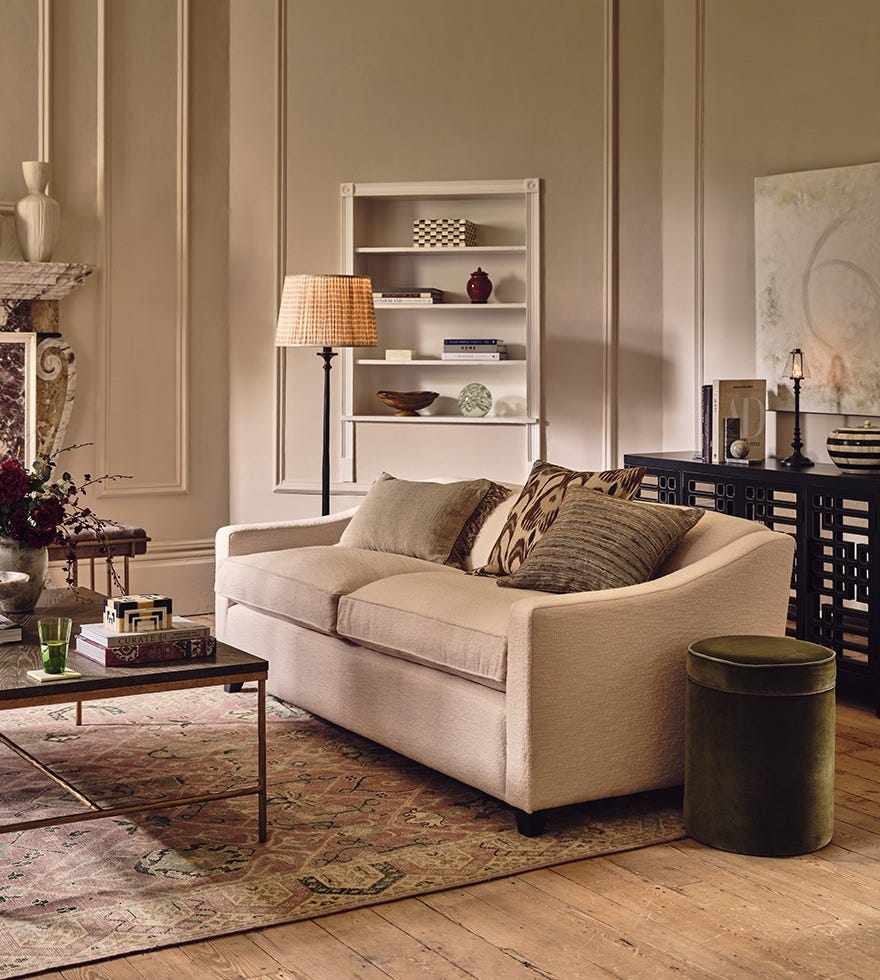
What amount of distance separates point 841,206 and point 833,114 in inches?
16.4

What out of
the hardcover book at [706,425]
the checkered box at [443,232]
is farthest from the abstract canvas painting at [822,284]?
the checkered box at [443,232]

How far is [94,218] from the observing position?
5.96 m

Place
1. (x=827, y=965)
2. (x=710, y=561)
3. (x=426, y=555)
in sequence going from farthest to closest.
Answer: (x=426, y=555)
(x=710, y=561)
(x=827, y=965)

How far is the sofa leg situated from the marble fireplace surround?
136 inches

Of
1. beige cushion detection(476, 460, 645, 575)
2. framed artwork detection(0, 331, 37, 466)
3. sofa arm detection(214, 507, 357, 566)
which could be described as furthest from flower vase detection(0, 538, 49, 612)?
framed artwork detection(0, 331, 37, 466)

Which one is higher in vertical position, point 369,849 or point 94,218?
point 94,218

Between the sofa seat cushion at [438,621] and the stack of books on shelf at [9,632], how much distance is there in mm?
987

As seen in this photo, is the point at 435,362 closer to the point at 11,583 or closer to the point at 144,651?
the point at 11,583

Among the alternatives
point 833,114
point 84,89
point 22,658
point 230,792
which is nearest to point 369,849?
point 230,792

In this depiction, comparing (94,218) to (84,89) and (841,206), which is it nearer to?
(84,89)

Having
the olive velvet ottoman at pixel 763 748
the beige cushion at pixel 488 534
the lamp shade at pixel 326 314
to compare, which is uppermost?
the lamp shade at pixel 326 314

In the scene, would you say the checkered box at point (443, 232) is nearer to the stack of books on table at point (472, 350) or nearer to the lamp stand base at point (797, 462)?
the stack of books on table at point (472, 350)

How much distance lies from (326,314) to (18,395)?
1.57 meters

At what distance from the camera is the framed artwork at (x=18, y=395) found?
19.1 ft
